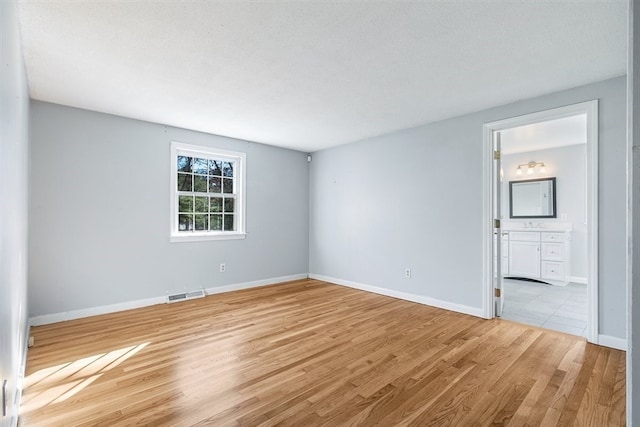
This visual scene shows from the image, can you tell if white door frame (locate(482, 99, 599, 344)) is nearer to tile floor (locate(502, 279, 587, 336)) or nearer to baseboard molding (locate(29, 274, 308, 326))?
tile floor (locate(502, 279, 587, 336))

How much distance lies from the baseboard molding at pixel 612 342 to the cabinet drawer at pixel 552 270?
287cm

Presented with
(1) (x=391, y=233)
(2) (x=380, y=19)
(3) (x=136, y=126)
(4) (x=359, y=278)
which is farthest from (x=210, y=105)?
(4) (x=359, y=278)

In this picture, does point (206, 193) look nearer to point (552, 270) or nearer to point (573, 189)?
point (552, 270)

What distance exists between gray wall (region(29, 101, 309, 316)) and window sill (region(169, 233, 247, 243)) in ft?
0.22

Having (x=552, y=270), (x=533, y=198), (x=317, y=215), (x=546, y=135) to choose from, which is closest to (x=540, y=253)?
(x=552, y=270)

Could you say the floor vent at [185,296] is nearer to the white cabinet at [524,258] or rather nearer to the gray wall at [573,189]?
the white cabinet at [524,258]

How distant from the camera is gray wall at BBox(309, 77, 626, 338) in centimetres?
268

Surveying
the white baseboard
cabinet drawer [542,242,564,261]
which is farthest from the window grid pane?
cabinet drawer [542,242,564,261]

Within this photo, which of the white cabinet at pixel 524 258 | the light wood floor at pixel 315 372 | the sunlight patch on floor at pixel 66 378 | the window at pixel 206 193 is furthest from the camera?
the white cabinet at pixel 524 258

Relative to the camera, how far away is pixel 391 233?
4.41 m

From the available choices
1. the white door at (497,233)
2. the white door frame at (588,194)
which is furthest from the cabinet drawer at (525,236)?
the white door frame at (588,194)

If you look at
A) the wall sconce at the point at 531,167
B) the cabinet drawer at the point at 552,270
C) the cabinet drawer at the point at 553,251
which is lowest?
the cabinet drawer at the point at 552,270

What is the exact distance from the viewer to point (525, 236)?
18.3 ft

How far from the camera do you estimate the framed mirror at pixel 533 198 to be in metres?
5.69
